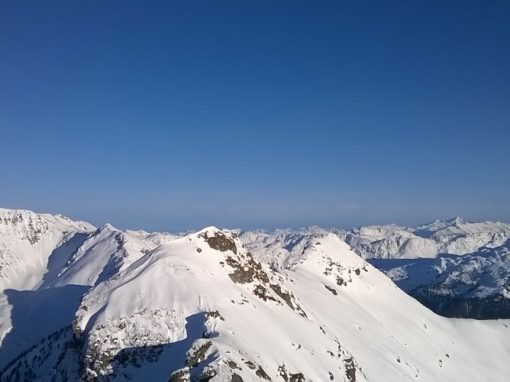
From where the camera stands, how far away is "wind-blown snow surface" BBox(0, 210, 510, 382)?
65.4m

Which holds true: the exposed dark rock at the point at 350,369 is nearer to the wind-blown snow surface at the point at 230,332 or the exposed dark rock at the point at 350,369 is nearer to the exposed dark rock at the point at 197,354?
the wind-blown snow surface at the point at 230,332

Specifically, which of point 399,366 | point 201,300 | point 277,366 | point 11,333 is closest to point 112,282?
point 201,300

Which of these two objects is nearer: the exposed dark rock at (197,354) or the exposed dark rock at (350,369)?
the exposed dark rock at (197,354)

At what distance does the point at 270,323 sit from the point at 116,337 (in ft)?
79.6

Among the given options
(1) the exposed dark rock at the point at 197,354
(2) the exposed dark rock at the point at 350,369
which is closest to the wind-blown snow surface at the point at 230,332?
(1) the exposed dark rock at the point at 197,354

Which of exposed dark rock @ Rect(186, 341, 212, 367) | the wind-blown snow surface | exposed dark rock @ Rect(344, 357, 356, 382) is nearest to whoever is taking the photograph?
exposed dark rock @ Rect(186, 341, 212, 367)

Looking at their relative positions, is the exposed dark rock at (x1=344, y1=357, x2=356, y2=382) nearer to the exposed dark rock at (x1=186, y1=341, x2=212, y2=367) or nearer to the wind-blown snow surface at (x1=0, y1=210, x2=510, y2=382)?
the wind-blown snow surface at (x1=0, y1=210, x2=510, y2=382)

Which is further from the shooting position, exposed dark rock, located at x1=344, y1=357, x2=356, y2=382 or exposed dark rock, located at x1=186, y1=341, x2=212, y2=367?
exposed dark rock, located at x1=344, y1=357, x2=356, y2=382

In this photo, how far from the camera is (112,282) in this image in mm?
87375

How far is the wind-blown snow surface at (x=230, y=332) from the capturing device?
65.4m

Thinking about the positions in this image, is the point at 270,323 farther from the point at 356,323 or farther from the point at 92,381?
the point at 356,323

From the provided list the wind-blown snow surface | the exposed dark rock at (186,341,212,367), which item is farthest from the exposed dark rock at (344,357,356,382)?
the exposed dark rock at (186,341,212,367)

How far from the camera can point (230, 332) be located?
6906 centimetres

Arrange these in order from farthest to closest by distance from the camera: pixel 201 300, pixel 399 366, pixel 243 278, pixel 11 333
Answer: pixel 11 333 < pixel 399 366 < pixel 243 278 < pixel 201 300
